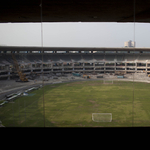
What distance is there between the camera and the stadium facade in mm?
10898

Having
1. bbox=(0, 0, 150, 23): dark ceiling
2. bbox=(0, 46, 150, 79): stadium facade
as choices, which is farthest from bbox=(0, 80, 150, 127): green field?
bbox=(0, 46, 150, 79): stadium facade

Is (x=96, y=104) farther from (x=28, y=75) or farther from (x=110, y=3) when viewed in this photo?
(x=28, y=75)

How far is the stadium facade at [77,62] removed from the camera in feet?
35.8

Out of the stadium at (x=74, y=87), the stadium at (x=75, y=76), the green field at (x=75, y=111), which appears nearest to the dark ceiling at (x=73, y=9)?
the stadium at (x=75, y=76)

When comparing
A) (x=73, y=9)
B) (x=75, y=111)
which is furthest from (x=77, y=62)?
(x=73, y=9)

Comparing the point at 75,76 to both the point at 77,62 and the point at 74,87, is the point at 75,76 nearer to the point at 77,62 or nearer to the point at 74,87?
the point at 77,62

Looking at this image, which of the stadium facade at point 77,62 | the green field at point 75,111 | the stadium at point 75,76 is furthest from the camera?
the stadium facade at point 77,62

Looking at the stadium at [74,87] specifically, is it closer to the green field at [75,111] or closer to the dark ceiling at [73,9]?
the green field at [75,111]

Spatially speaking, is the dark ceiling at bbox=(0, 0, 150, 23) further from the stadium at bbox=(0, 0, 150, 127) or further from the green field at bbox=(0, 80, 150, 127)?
the green field at bbox=(0, 80, 150, 127)

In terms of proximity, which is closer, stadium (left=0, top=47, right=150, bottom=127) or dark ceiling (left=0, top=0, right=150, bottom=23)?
dark ceiling (left=0, top=0, right=150, bottom=23)

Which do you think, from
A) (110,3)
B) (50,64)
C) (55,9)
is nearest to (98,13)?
(110,3)

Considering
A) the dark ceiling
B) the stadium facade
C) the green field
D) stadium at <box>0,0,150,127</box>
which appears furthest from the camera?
the stadium facade
